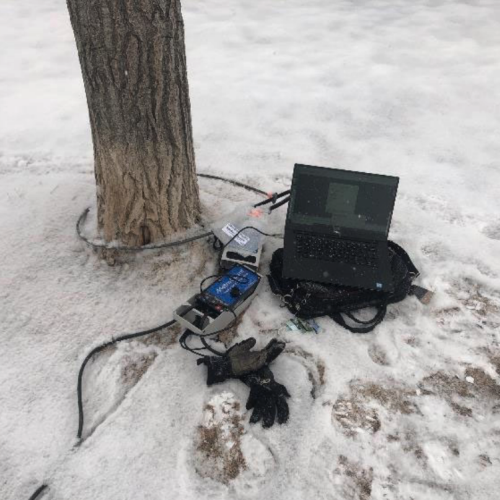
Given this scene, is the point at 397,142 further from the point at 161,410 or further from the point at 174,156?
the point at 161,410

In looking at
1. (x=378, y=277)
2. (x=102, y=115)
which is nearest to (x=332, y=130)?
(x=378, y=277)

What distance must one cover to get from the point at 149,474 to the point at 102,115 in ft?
6.14

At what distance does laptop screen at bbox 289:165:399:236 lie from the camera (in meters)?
2.86

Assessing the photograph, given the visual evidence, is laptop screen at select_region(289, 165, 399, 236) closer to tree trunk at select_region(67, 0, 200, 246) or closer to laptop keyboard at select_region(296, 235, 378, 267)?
laptop keyboard at select_region(296, 235, 378, 267)

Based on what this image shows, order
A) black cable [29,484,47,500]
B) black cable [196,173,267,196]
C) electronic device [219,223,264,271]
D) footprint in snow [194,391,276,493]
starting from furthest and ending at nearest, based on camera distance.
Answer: black cable [196,173,267,196]
electronic device [219,223,264,271]
footprint in snow [194,391,276,493]
black cable [29,484,47,500]

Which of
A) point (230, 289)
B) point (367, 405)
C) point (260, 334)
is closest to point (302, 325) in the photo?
point (260, 334)

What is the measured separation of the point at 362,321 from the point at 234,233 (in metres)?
0.99

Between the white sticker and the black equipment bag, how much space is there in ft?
1.03

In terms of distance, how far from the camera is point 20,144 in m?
4.34

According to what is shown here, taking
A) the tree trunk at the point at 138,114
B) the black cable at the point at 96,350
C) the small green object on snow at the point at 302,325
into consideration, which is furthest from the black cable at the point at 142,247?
the small green object on snow at the point at 302,325

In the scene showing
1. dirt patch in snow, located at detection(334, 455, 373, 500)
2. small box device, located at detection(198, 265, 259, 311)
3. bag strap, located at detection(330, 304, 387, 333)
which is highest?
small box device, located at detection(198, 265, 259, 311)

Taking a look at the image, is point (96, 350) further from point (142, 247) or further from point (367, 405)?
point (367, 405)

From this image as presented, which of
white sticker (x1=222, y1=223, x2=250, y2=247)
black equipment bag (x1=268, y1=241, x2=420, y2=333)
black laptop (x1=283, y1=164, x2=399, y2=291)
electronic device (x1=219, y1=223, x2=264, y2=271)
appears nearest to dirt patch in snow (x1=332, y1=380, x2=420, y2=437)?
black equipment bag (x1=268, y1=241, x2=420, y2=333)

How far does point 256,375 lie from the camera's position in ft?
7.80
